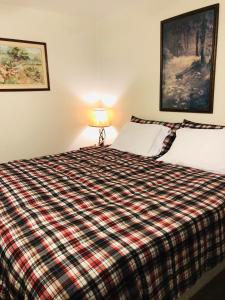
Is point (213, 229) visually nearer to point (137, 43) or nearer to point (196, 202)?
point (196, 202)

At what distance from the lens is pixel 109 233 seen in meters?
1.07

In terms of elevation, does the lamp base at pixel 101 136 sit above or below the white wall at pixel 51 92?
below

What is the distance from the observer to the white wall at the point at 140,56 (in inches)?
90.7

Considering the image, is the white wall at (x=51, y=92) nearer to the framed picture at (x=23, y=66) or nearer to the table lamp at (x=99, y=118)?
the framed picture at (x=23, y=66)

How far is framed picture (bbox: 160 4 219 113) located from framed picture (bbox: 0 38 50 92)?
1.51 metres

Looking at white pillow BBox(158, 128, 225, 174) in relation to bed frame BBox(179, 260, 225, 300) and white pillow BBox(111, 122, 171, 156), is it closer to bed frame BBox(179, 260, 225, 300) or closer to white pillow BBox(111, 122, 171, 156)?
white pillow BBox(111, 122, 171, 156)

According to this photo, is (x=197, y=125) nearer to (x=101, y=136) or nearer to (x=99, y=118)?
(x=99, y=118)

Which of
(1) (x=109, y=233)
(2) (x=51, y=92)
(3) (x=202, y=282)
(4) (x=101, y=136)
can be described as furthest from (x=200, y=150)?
(2) (x=51, y=92)

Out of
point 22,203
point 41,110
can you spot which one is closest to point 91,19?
point 41,110

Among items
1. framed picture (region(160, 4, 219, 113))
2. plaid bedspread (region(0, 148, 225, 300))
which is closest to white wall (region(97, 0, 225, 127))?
framed picture (region(160, 4, 219, 113))

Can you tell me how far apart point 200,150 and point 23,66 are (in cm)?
229

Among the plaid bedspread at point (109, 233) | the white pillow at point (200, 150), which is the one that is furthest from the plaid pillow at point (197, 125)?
the plaid bedspread at point (109, 233)

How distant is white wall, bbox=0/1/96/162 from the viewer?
2855 mm

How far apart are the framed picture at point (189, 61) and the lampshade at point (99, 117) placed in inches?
34.5
